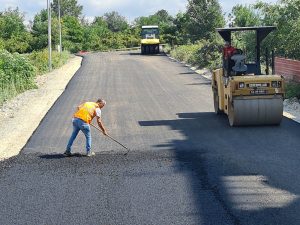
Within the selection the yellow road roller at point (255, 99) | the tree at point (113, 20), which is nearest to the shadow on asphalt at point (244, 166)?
the yellow road roller at point (255, 99)

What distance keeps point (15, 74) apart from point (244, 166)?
65.4 feet

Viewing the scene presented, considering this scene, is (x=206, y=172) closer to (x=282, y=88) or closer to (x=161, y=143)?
(x=161, y=143)

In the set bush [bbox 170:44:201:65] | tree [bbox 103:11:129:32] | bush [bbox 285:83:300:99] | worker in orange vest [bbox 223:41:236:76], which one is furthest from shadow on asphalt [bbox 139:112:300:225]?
tree [bbox 103:11:129:32]

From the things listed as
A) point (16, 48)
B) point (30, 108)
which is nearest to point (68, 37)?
point (16, 48)

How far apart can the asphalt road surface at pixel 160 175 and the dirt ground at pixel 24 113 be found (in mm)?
417

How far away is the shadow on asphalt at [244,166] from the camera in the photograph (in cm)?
806

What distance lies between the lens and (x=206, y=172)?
1033 cm

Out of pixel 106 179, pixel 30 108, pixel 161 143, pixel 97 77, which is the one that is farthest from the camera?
pixel 97 77

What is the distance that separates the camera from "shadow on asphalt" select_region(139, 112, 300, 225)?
26.5 feet

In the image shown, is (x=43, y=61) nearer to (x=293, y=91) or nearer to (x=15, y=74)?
(x=15, y=74)

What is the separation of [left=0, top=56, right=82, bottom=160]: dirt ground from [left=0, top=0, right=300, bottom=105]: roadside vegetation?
3.28 ft

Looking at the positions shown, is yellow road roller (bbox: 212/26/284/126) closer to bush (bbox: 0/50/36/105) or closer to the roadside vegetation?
the roadside vegetation

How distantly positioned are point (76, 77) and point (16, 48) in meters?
39.2

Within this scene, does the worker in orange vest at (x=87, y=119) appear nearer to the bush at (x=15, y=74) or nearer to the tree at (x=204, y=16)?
the bush at (x=15, y=74)
